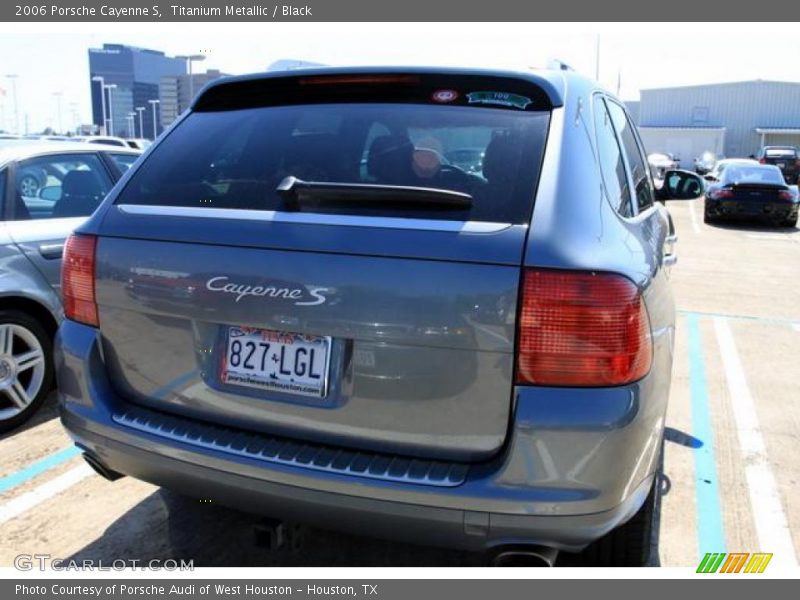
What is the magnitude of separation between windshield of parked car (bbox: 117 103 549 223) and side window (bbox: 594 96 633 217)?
1.02 feet

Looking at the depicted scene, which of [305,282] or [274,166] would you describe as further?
[274,166]

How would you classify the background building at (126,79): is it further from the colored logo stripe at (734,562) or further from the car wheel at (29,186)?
the colored logo stripe at (734,562)

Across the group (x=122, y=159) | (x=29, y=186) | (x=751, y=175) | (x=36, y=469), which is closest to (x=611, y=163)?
(x=36, y=469)

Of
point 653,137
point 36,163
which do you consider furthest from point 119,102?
point 36,163

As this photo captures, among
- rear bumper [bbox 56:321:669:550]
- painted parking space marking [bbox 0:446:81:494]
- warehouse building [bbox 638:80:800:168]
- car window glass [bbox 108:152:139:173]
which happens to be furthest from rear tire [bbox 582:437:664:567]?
warehouse building [bbox 638:80:800:168]

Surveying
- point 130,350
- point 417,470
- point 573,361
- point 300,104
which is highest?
point 300,104

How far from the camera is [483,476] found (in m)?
1.98

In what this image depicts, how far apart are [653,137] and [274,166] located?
184 ft

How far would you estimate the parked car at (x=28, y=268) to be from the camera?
4.08m

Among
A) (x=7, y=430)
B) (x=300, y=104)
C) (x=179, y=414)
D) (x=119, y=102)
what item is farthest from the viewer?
(x=119, y=102)

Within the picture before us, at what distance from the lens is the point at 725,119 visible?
55375mm

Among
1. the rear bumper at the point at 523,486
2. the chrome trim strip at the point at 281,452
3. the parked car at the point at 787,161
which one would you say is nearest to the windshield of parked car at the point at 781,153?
the parked car at the point at 787,161

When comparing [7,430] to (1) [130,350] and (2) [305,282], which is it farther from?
(2) [305,282]

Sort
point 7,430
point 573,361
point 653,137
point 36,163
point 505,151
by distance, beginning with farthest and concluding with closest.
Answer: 1. point 653,137
2. point 36,163
3. point 7,430
4. point 505,151
5. point 573,361
